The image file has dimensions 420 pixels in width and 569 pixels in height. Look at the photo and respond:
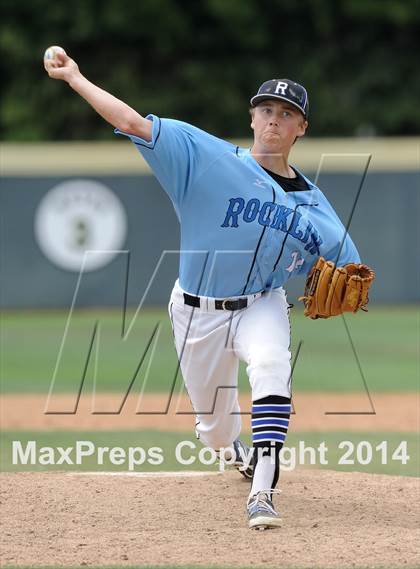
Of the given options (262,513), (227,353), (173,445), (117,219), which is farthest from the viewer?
(117,219)

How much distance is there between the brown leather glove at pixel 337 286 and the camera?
19.4ft

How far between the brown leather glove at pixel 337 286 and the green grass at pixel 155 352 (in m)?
4.62

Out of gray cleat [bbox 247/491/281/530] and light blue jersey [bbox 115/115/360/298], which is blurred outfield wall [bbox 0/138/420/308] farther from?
gray cleat [bbox 247/491/281/530]

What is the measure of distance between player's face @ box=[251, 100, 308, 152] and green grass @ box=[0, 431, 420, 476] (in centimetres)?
227

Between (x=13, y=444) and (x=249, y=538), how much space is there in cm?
320

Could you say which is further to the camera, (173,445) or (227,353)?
(173,445)

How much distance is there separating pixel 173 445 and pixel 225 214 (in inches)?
106

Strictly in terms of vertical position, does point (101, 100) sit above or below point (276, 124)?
below

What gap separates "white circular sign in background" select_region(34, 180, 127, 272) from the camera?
55.8ft

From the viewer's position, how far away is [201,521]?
5.56m

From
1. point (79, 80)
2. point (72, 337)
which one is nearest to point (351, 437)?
point (79, 80)

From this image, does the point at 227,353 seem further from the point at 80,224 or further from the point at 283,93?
the point at 80,224

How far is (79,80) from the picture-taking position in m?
5.36

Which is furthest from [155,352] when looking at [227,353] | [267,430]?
[267,430]
